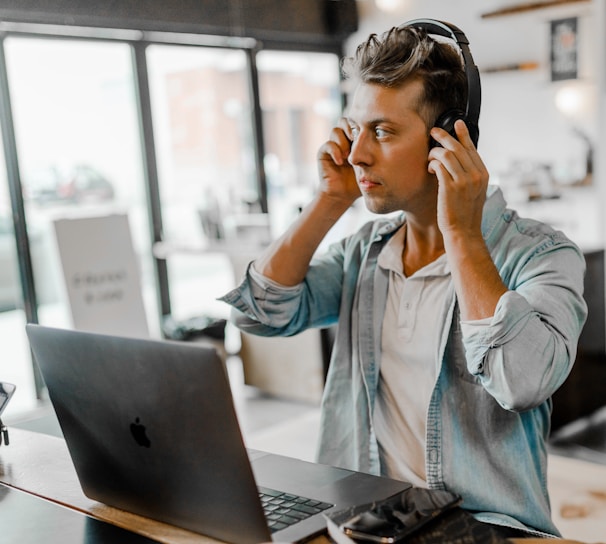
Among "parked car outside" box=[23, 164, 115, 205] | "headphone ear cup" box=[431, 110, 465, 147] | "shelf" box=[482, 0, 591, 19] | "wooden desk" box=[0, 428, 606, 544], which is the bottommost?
"wooden desk" box=[0, 428, 606, 544]

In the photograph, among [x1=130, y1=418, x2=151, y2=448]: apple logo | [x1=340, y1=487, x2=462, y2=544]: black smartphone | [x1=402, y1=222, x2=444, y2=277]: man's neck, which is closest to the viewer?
[x1=340, y1=487, x2=462, y2=544]: black smartphone

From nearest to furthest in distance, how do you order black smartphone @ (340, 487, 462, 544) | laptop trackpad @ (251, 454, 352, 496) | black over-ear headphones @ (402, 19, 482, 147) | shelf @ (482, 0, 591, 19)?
black smartphone @ (340, 487, 462, 544), laptop trackpad @ (251, 454, 352, 496), black over-ear headphones @ (402, 19, 482, 147), shelf @ (482, 0, 591, 19)

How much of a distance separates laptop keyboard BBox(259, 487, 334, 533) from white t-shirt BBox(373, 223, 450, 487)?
370mm

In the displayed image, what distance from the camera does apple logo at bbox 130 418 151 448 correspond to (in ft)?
3.09

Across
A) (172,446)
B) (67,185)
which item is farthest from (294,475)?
(67,185)

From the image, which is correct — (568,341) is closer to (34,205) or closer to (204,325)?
(204,325)

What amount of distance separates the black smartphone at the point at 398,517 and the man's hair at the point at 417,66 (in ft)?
2.32

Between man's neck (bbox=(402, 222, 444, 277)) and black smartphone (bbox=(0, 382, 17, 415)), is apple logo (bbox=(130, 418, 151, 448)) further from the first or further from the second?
man's neck (bbox=(402, 222, 444, 277))

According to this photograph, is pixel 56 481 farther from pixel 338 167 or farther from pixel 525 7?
pixel 525 7

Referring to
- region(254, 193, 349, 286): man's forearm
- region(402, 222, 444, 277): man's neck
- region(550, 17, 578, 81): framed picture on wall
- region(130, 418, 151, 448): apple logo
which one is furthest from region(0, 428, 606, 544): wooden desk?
region(550, 17, 578, 81): framed picture on wall

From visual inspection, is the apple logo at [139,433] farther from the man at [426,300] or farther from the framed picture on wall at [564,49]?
the framed picture on wall at [564,49]

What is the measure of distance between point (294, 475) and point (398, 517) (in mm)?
308

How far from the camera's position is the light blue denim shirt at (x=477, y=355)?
114 centimetres

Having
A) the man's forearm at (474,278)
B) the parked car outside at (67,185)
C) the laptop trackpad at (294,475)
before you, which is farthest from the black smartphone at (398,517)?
the parked car outside at (67,185)
